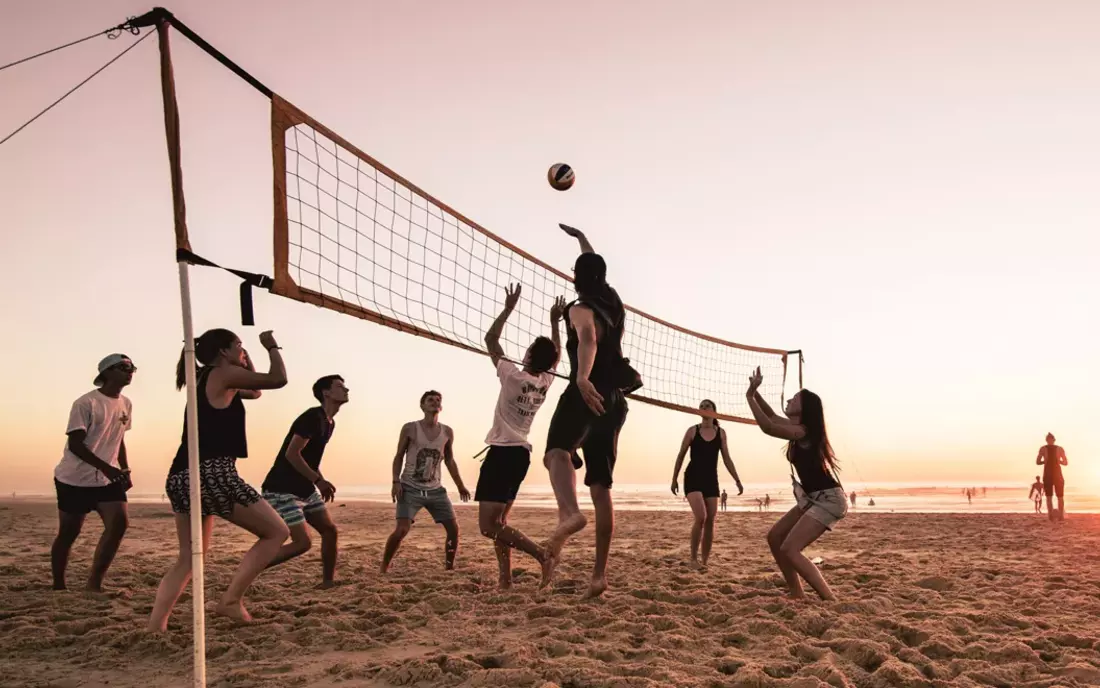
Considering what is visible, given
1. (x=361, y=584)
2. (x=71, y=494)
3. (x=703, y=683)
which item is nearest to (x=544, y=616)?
(x=703, y=683)

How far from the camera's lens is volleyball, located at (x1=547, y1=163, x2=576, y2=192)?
6750 millimetres

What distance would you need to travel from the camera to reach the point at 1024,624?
422 centimetres

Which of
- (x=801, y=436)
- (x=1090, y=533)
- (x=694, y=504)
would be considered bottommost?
(x=1090, y=533)

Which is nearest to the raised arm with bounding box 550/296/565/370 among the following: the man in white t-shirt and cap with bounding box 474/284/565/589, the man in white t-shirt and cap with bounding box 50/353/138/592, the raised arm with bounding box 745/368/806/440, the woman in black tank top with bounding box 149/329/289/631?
the man in white t-shirt and cap with bounding box 474/284/565/589

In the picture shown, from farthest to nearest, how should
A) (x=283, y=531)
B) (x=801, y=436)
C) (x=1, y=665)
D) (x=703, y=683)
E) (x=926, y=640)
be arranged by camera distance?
(x=801, y=436) → (x=283, y=531) → (x=926, y=640) → (x=1, y=665) → (x=703, y=683)

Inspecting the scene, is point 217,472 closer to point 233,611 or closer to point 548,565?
point 233,611

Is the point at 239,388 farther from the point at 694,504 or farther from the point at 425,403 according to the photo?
the point at 694,504

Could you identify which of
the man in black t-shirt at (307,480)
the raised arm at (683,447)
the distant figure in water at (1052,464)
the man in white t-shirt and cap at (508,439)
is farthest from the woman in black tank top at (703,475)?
the distant figure in water at (1052,464)

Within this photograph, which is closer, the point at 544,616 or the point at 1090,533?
the point at 544,616

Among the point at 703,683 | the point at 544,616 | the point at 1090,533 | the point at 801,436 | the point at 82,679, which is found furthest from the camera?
the point at 1090,533

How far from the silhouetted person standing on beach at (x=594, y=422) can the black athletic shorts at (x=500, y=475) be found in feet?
1.57

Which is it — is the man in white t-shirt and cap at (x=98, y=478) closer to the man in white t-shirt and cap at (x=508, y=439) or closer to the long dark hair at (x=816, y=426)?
the man in white t-shirt and cap at (x=508, y=439)

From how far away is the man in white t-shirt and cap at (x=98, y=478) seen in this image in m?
5.35

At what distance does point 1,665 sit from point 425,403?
11.0 feet
